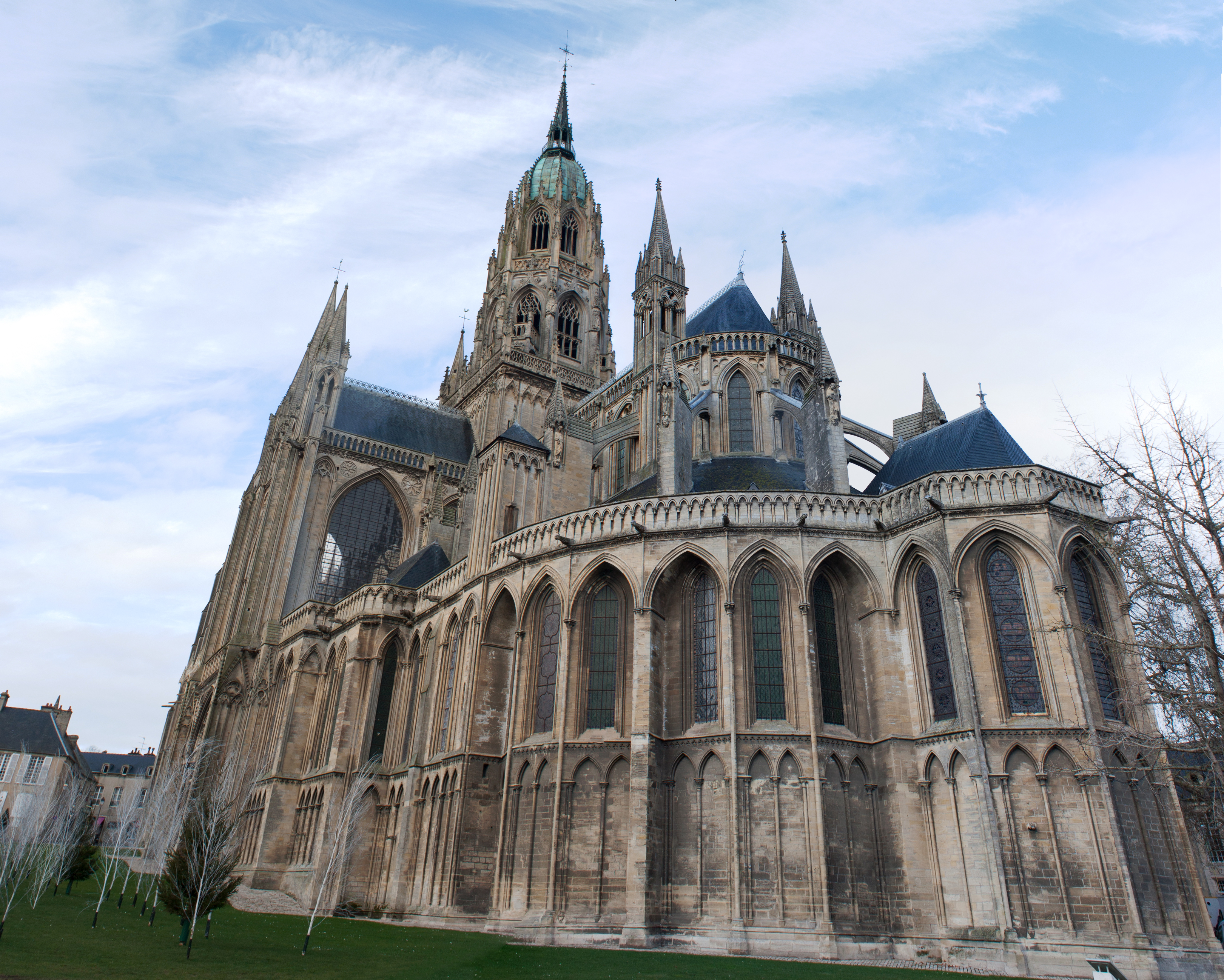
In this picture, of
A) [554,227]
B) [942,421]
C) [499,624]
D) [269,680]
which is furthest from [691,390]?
[554,227]

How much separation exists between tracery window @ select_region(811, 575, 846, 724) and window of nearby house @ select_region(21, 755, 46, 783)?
142 ft

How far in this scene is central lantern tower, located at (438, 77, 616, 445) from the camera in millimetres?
42875

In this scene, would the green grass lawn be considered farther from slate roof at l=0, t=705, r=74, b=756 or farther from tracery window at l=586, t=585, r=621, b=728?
slate roof at l=0, t=705, r=74, b=756

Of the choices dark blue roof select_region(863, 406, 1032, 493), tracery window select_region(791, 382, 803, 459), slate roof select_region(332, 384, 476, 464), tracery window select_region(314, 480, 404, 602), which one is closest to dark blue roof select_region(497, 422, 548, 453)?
tracery window select_region(791, 382, 803, 459)

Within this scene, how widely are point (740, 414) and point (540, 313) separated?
21.6 m

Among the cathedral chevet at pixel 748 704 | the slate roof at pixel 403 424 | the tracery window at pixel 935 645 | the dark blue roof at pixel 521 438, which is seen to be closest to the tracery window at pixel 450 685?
the cathedral chevet at pixel 748 704

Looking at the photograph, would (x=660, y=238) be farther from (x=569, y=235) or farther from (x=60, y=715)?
(x=60, y=715)

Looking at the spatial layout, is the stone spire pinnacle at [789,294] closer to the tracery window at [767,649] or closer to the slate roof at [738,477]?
the slate roof at [738,477]

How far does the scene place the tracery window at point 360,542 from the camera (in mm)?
36656

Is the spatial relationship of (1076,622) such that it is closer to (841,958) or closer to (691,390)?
(841,958)

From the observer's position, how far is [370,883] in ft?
82.9

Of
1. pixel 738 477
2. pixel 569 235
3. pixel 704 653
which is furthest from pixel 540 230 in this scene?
pixel 704 653

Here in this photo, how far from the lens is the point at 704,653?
20.2 m

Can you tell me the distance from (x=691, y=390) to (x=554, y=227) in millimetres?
24112
